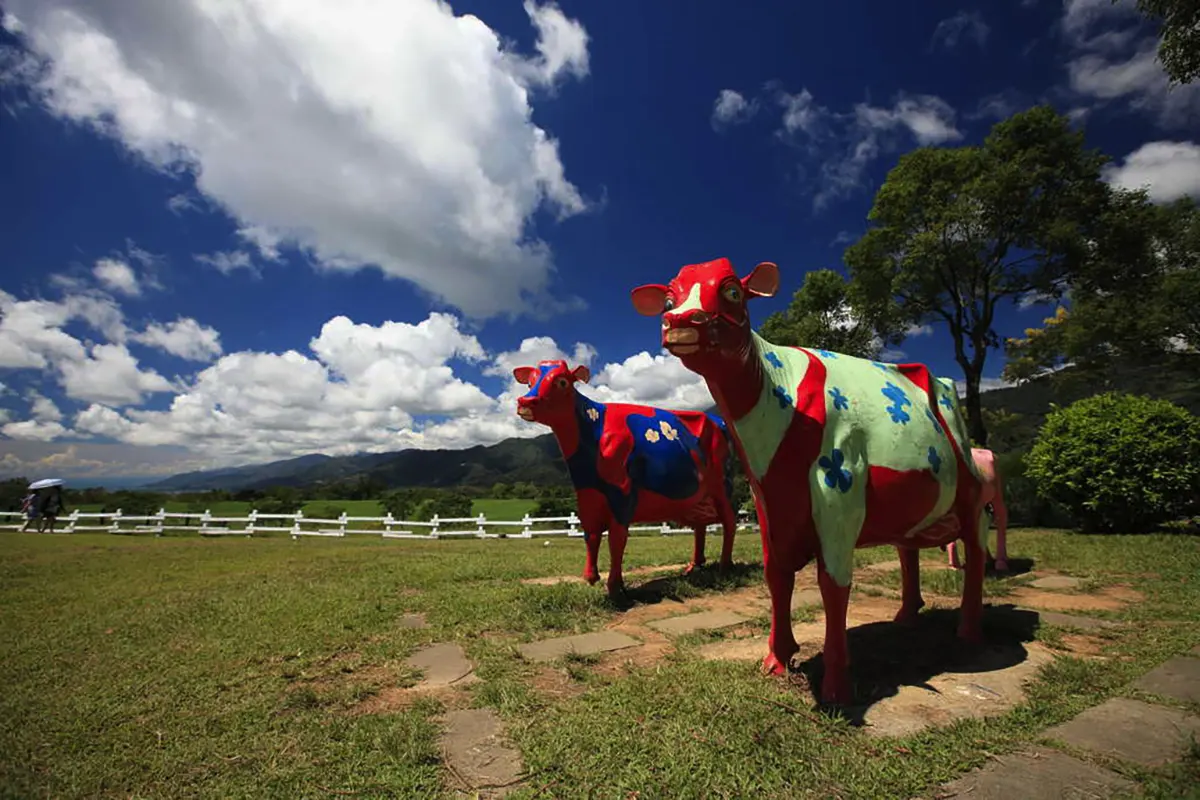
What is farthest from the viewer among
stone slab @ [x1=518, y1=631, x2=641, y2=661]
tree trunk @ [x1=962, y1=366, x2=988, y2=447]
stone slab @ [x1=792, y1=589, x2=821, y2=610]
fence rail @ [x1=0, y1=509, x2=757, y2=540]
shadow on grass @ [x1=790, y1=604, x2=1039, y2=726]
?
fence rail @ [x1=0, y1=509, x2=757, y2=540]

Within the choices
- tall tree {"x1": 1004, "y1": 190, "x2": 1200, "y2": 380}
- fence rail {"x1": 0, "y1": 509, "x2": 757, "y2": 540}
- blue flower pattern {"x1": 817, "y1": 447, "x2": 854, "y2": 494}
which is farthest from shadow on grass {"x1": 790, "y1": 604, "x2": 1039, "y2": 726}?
tall tree {"x1": 1004, "y1": 190, "x2": 1200, "y2": 380}

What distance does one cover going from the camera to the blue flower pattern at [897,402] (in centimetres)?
345

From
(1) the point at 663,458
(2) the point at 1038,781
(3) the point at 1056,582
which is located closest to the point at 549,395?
(1) the point at 663,458

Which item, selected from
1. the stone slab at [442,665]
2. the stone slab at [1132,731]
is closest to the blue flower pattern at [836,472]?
the stone slab at [1132,731]

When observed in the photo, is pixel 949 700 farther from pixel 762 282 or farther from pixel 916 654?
pixel 762 282

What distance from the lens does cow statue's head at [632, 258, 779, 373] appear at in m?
3.02

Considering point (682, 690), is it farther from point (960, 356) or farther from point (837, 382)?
point (960, 356)

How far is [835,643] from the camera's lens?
3.14m

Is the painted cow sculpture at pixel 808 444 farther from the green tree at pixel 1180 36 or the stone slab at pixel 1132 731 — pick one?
the green tree at pixel 1180 36

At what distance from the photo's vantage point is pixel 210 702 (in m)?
3.43

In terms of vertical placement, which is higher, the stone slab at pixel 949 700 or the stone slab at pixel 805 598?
the stone slab at pixel 949 700

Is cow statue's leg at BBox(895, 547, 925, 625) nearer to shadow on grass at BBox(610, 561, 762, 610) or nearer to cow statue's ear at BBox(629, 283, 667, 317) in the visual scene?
shadow on grass at BBox(610, 561, 762, 610)

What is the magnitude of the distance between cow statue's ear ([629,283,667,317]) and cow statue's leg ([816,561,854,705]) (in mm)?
1996

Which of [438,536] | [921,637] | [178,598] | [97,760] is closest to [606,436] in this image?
[921,637]
